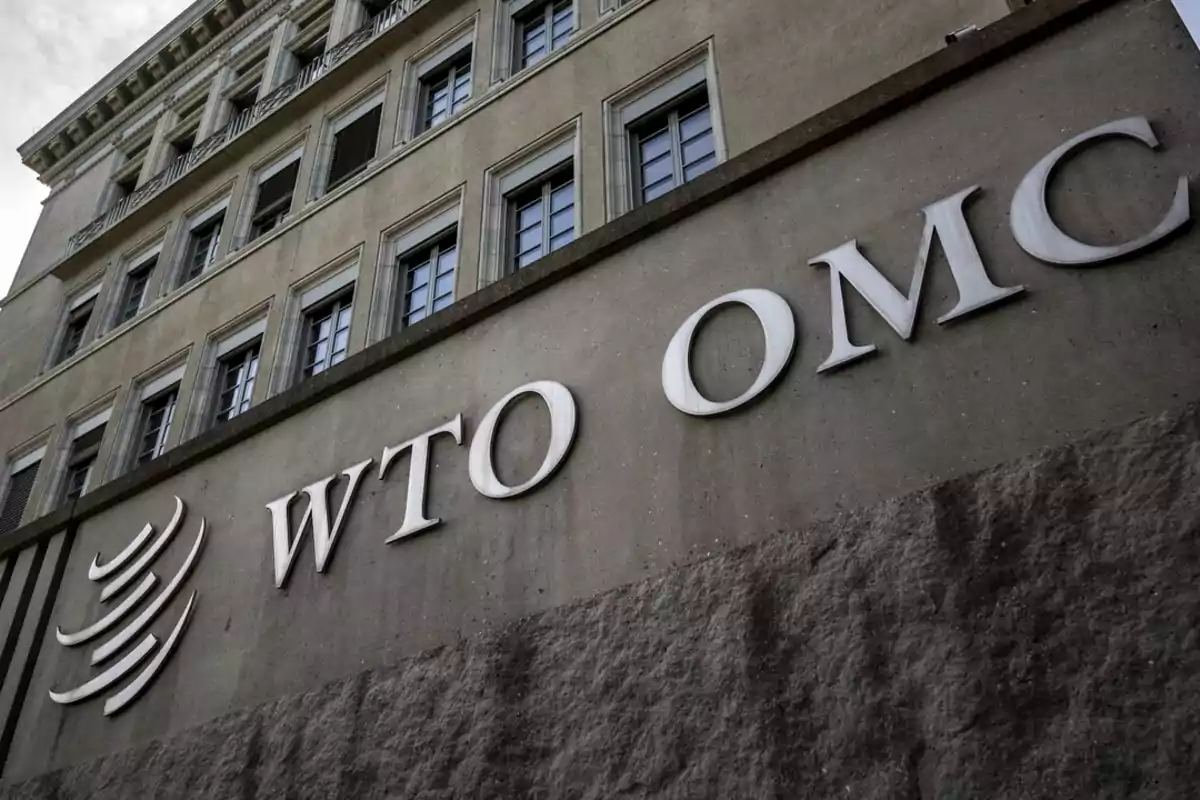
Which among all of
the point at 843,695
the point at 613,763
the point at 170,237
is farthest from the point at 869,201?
the point at 170,237

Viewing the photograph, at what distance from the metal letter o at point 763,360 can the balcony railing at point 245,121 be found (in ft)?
35.4

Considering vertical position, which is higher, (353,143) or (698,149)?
(353,143)

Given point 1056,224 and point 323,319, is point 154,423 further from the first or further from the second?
point 1056,224

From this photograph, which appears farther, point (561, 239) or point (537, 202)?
point (537, 202)

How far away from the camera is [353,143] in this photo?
1454 centimetres

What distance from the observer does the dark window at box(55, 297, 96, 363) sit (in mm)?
17719

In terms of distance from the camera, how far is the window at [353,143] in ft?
46.6

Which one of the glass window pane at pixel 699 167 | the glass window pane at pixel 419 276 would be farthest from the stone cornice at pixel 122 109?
the glass window pane at pixel 699 167

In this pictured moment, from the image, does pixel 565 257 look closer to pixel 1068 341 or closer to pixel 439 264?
pixel 1068 341

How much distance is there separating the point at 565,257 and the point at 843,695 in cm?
377

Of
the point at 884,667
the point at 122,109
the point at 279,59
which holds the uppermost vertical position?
the point at 122,109

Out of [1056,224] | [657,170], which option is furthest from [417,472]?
[657,170]

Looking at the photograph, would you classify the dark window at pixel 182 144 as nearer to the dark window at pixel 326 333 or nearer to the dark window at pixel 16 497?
the dark window at pixel 16 497

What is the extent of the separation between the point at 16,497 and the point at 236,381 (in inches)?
210
